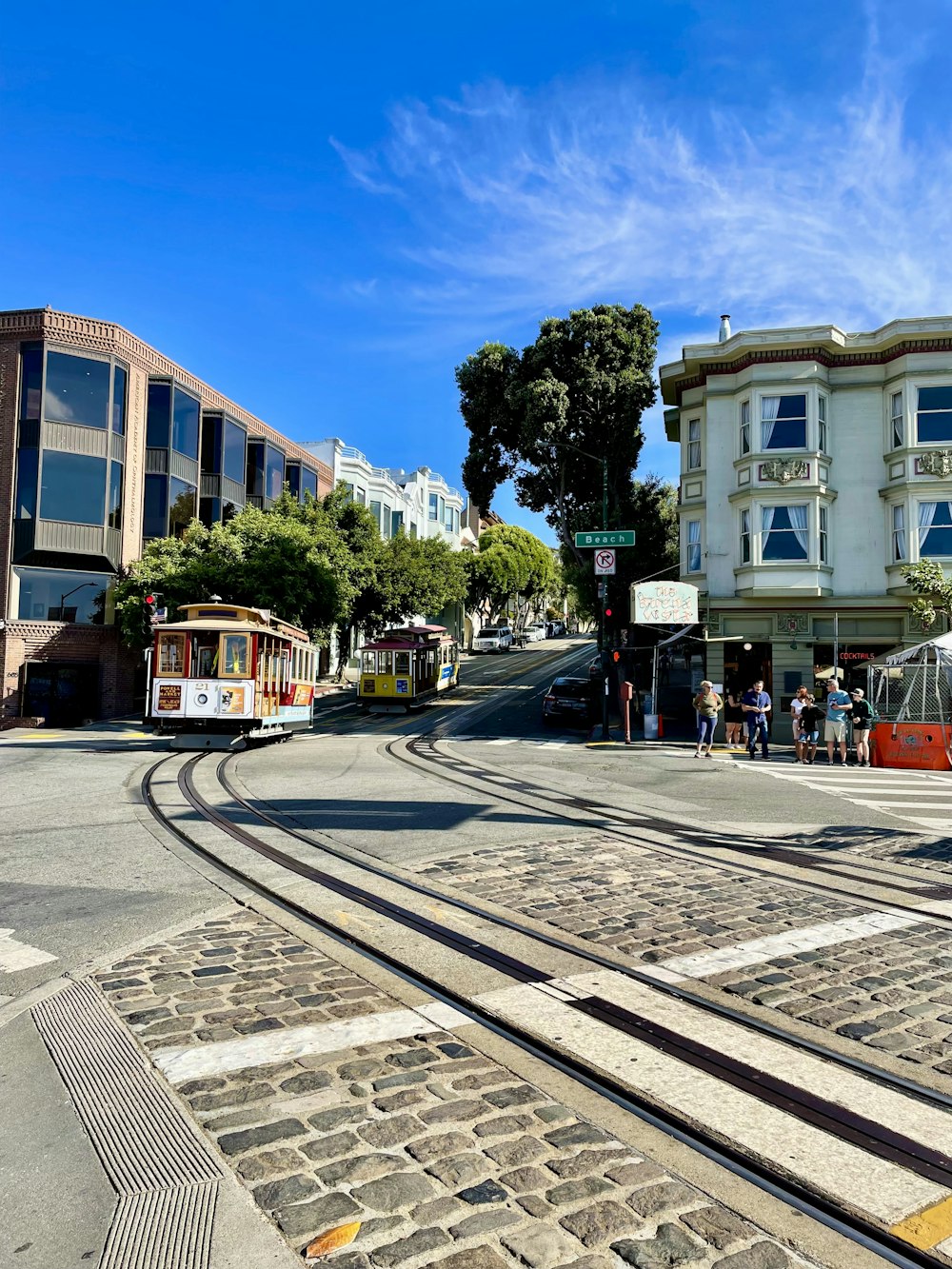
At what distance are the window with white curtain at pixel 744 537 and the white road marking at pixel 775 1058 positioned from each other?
23.3 m

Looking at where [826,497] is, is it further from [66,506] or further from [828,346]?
[66,506]

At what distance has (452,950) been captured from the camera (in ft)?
20.0

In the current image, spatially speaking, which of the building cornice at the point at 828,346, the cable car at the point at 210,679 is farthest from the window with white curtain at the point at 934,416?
the cable car at the point at 210,679

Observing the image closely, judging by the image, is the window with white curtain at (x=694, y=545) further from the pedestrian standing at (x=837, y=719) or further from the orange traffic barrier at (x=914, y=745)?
the orange traffic barrier at (x=914, y=745)

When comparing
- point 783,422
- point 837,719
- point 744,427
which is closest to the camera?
point 837,719

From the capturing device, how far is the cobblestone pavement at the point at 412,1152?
3041 mm

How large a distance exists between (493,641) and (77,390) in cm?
4010

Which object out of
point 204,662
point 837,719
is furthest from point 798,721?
point 204,662

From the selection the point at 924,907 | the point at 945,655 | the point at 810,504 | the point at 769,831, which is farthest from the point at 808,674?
the point at 924,907

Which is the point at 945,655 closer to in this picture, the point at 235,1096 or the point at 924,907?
the point at 924,907

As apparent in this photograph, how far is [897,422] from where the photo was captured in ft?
88.5

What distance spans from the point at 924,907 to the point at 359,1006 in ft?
15.7

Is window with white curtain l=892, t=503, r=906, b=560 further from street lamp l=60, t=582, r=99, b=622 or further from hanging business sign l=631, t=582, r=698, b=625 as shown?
street lamp l=60, t=582, r=99, b=622

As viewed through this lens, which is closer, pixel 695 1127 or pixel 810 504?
pixel 695 1127
